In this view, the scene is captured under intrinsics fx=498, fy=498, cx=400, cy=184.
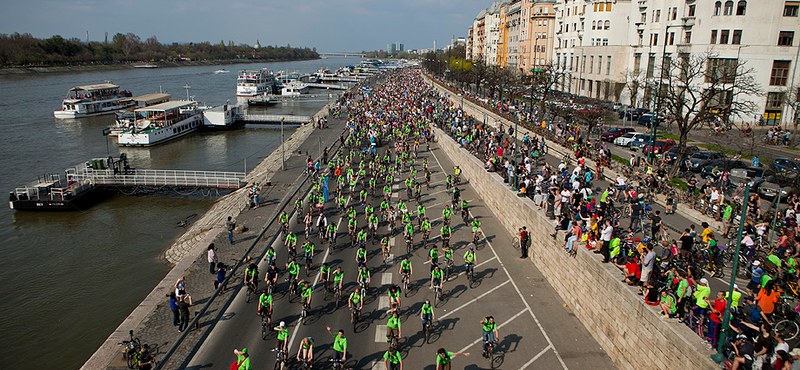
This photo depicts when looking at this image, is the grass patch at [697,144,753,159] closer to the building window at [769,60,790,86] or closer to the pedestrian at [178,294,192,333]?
the building window at [769,60,790,86]

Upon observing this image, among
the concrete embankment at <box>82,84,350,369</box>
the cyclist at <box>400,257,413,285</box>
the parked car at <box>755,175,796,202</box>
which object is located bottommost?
the concrete embankment at <box>82,84,350,369</box>

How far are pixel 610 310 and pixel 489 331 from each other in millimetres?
3572

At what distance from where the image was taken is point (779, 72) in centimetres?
4534

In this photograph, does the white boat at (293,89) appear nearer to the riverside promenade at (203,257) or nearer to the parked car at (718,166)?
the riverside promenade at (203,257)

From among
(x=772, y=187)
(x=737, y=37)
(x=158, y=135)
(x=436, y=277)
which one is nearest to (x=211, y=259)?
(x=436, y=277)

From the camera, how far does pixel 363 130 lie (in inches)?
2130

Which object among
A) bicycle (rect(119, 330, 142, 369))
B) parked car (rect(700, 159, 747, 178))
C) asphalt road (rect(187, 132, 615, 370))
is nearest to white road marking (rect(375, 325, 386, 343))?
asphalt road (rect(187, 132, 615, 370))

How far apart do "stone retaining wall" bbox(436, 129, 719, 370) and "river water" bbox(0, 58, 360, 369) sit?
17.1m

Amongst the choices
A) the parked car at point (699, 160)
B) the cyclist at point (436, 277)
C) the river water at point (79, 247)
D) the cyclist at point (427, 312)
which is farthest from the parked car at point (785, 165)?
the river water at point (79, 247)

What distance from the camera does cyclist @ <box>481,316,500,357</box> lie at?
13.8 metres

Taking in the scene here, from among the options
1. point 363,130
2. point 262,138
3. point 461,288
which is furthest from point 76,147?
point 461,288

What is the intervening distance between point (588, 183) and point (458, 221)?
6.83m

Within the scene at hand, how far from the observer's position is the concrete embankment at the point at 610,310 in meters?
11.2

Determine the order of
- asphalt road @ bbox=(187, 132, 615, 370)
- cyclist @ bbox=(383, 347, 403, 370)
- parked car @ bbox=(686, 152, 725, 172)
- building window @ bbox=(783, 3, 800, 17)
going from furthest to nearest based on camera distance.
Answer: building window @ bbox=(783, 3, 800, 17) → parked car @ bbox=(686, 152, 725, 172) → asphalt road @ bbox=(187, 132, 615, 370) → cyclist @ bbox=(383, 347, 403, 370)
